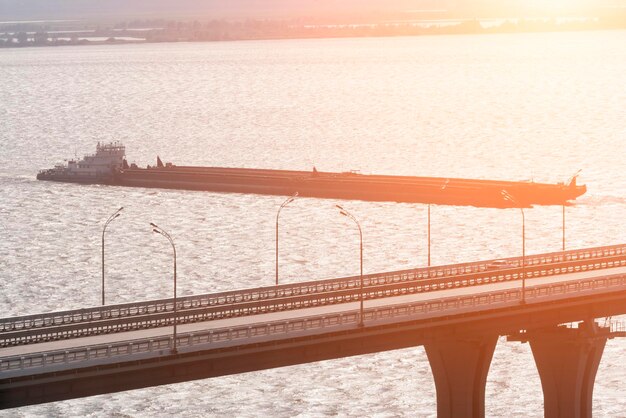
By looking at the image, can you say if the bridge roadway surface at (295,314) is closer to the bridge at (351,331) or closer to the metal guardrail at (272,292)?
the bridge at (351,331)

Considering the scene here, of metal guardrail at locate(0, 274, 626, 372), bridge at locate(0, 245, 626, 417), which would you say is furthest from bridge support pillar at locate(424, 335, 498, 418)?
metal guardrail at locate(0, 274, 626, 372)

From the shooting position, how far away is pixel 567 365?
333ft

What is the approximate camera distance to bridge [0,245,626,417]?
81562mm

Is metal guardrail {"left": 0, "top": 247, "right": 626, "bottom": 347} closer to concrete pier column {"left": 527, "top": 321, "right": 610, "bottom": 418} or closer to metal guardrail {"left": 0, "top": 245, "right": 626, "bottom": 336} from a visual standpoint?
metal guardrail {"left": 0, "top": 245, "right": 626, "bottom": 336}

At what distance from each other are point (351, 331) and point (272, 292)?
11918 mm

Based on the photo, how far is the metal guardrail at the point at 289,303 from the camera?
8831 cm

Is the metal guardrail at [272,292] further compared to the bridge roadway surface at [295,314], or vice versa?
the metal guardrail at [272,292]

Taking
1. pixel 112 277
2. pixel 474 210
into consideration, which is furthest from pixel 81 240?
pixel 474 210

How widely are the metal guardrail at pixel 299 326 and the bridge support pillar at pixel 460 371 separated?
6.10 ft

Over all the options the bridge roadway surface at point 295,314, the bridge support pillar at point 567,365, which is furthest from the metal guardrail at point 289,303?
the bridge support pillar at point 567,365

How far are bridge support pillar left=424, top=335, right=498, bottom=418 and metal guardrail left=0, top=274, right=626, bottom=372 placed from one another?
186 centimetres

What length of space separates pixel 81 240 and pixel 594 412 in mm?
73568

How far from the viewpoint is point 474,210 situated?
198 meters

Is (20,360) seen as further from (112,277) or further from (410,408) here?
(112,277)
